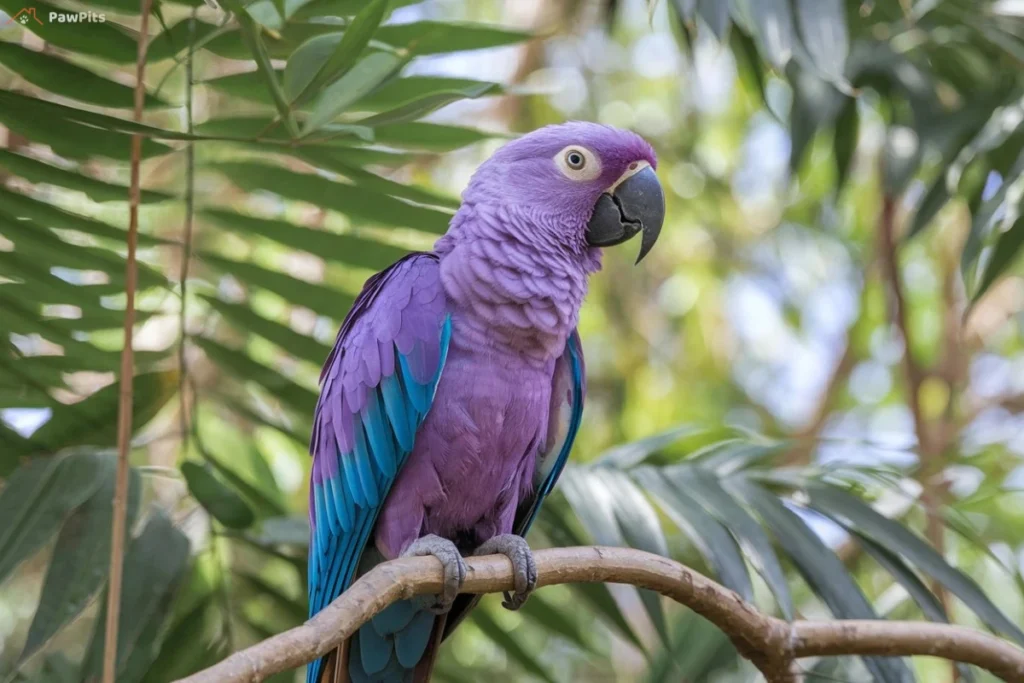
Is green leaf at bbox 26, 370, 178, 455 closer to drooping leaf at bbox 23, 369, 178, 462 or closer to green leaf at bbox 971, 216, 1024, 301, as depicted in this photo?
drooping leaf at bbox 23, 369, 178, 462

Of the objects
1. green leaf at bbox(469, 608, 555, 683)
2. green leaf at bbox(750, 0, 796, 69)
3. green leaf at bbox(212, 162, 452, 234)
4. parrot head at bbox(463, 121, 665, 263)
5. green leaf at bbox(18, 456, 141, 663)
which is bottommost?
green leaf at bbox(469, 608, 555, 683)

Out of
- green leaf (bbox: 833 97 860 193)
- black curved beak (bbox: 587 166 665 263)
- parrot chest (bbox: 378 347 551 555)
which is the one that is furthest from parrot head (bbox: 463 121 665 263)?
green leaf (bbox: 833 97 860 193)

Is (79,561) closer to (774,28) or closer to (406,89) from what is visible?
(406,89)

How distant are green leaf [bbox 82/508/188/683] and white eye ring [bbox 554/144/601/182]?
922 millimetres

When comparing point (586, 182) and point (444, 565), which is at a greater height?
point (586, 182)

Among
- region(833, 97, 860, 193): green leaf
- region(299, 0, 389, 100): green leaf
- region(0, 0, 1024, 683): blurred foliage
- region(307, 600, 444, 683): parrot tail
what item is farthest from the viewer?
region(833, 97, 860, 193): green leaf

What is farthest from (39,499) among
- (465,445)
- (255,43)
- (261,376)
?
(255,43)

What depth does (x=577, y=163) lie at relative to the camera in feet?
5.65

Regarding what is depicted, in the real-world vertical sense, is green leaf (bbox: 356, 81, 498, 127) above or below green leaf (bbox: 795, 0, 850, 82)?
below

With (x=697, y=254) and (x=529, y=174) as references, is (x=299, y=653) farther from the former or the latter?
(x=697, y=254)

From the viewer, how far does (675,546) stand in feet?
8.04

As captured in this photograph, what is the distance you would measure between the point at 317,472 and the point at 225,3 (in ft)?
2.54

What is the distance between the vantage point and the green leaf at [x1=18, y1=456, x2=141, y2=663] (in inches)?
55.1
